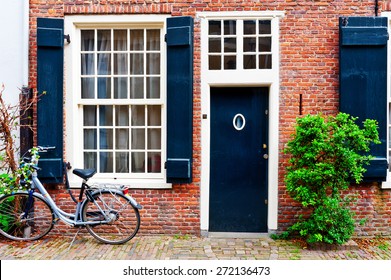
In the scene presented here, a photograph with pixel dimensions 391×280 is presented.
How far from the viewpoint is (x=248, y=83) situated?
20.4 ft

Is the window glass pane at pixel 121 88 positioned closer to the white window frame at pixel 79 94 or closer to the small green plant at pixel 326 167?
the white window frame at pixel 79 94

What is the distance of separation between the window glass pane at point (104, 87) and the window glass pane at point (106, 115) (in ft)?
0.58

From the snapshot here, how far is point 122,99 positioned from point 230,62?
182 centimetres

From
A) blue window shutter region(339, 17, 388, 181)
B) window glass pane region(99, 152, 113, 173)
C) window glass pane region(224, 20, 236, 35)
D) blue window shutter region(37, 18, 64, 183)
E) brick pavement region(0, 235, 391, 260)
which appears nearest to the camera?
brick pavement region(0, 235, 391, 260)

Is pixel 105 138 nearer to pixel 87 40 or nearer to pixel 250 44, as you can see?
pixel 87 40

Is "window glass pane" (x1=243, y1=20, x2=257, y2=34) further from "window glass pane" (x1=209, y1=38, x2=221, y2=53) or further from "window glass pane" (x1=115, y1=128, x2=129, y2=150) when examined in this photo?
"window glass pane" (x1=115, y1=128, x2=129, y2=150)

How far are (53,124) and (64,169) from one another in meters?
0.72

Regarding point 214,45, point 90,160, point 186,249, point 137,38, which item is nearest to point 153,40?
point 137,38

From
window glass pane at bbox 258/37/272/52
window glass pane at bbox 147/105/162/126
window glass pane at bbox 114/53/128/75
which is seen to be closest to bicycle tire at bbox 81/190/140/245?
window glass pane at bbox 147/105/162/126

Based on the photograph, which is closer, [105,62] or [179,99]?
[179,99]

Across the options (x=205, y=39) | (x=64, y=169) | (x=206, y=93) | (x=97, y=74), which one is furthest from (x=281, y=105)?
(x=64, y=169)

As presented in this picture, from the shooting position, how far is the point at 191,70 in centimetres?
617

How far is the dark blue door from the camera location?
6.34 m

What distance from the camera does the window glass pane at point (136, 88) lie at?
6465 mm
